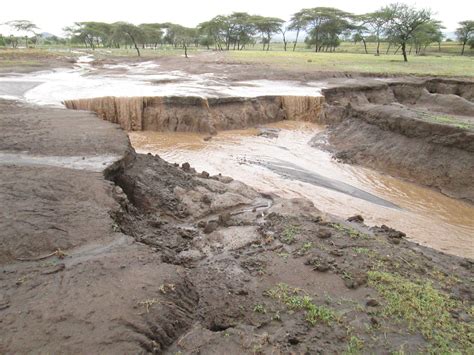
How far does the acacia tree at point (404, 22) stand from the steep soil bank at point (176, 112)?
18.9 meters

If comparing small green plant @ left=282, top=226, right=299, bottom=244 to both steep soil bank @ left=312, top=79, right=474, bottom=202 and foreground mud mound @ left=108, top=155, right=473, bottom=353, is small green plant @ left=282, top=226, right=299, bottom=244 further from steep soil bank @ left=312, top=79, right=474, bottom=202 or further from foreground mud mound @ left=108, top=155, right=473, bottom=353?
steep soil bank @ left=312, top=79, right=474, bottom=202

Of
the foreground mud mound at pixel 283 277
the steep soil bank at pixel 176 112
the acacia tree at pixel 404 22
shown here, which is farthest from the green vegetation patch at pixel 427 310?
the acacia tree at pixel 404 22

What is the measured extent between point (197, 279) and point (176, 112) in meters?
12.5

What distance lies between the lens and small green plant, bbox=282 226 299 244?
6.39 metres

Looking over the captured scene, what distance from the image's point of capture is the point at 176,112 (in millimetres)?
16703

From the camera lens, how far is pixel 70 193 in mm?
5949

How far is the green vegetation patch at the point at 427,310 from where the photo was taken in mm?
4160

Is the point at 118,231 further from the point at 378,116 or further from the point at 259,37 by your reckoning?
the point at 259,37

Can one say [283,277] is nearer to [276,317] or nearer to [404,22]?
[276,317]

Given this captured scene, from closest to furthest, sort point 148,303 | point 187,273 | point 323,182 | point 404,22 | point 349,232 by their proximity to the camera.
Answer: point 148,303 < point 187,273 < point 349,232 < point 323,182 < point 404,22

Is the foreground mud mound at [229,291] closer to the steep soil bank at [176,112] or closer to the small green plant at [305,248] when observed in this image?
the small green plant at [305,248]

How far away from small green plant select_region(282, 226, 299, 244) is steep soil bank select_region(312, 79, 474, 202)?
6.51m

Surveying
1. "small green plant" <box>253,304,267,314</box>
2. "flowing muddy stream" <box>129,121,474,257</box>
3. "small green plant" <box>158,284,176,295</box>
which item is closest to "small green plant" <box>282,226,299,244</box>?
"small green plant" <box>253,304,267,314</box>

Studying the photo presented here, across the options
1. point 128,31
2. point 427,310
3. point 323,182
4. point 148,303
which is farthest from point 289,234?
point 128,31
